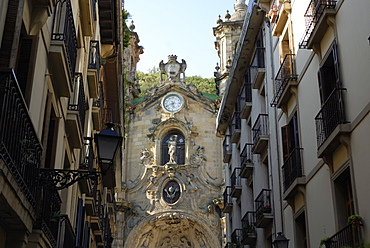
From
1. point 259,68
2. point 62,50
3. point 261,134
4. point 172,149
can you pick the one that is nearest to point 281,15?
point 259,68

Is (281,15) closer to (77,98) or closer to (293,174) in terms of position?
(293,174)

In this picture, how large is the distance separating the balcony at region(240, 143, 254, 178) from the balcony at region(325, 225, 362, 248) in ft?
29.5

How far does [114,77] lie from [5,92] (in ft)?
53.2

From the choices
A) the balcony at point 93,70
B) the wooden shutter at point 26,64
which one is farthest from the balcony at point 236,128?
the wooden shutter at point 26,64

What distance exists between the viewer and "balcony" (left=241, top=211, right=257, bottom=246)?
61.7 ft

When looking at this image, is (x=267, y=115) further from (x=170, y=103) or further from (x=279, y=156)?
(x=170, y=103)

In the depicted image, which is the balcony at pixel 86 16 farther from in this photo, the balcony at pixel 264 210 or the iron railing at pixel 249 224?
the iron railing at pixel 249 224

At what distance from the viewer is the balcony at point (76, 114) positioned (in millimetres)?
12870

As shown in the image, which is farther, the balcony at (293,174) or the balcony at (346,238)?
the balcony at (293,174)

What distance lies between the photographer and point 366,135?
9852mm

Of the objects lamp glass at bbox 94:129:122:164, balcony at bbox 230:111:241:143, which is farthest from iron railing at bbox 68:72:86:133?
balcony at bbox 230:111:241:143

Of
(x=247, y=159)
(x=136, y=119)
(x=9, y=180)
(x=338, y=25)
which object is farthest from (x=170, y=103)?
(x=9, y=180)

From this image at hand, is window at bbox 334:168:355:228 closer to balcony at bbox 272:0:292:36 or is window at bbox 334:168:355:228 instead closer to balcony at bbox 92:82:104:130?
balcony at bbox 272:0:292:36

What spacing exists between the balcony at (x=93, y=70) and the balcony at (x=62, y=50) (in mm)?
4499
